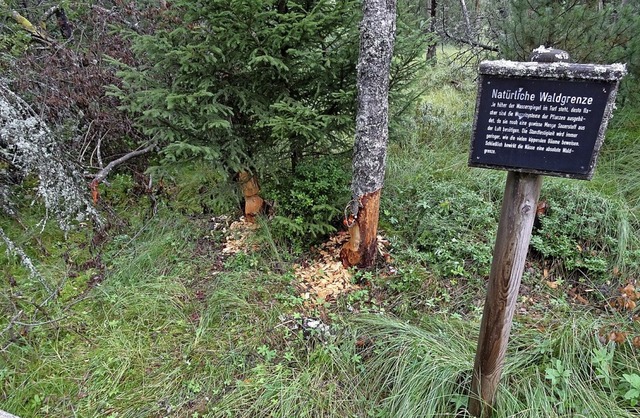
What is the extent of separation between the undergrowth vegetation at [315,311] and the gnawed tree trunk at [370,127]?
0.28 m

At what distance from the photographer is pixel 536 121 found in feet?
5.25

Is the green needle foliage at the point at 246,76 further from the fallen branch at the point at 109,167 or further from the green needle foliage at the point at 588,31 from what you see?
the green needle foliage at the point at 588,31

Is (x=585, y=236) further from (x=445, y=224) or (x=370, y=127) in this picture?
(x=370, y=127)

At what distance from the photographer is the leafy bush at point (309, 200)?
12.2ft

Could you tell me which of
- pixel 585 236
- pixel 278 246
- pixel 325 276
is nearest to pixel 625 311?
pixel 585 236

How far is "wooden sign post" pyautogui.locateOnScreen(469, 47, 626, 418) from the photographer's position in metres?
1.51

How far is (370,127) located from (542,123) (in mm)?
1706

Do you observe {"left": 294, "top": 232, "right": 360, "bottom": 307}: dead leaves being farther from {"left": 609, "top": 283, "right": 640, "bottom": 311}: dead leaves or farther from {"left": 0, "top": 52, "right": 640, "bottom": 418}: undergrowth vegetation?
{"left": 609, "top": 283, "right": 640, "bottom": 311}: dead leaves

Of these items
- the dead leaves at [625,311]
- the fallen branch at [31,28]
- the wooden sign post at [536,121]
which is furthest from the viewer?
the fallen branch at [31,28]

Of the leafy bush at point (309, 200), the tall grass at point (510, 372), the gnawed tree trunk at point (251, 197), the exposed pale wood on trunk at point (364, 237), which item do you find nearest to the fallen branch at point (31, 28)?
the gnawed tree trunk at point (251, 197)

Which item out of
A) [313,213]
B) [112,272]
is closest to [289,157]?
[313,213]

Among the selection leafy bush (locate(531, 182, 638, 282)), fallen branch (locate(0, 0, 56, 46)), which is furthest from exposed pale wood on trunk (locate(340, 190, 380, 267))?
fallen branch (locate(0, 0, 56, 46))

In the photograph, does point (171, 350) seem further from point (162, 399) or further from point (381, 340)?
point (381, 340)

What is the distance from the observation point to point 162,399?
103 inches
